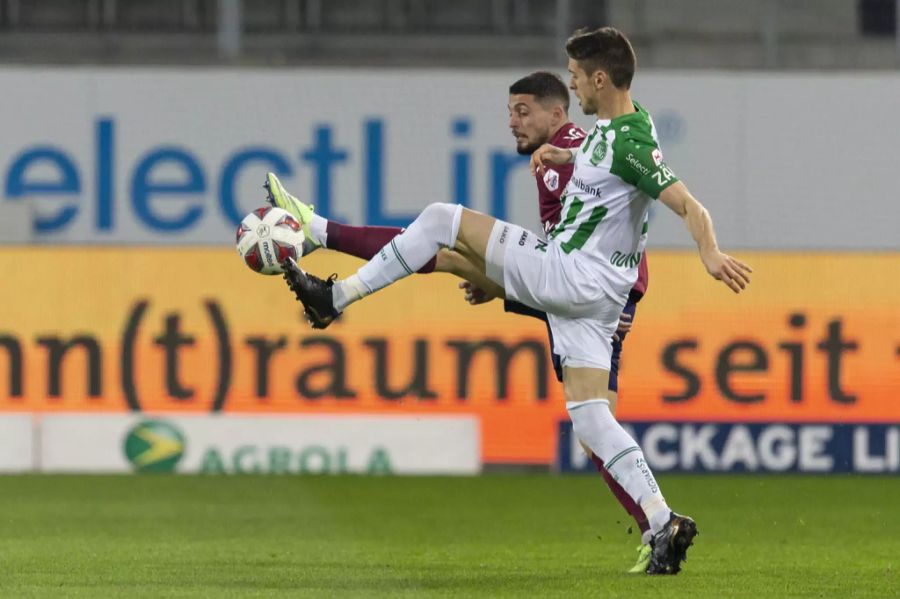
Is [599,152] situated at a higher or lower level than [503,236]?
higher

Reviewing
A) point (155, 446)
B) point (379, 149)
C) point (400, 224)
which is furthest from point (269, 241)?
point (379, 149)

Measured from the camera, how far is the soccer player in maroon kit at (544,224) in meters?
7.23

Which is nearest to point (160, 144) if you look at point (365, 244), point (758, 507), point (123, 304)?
point (123, 304)

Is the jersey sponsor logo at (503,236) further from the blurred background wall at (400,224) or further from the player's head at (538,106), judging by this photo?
the blurred background wall at (400,224)

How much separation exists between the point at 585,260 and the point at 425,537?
261cm

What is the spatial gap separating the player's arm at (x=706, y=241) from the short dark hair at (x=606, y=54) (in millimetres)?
512

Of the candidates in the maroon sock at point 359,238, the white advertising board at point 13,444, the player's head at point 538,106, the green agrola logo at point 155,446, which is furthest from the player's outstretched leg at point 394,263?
the white advertising board at point 13,444

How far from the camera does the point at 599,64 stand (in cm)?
696

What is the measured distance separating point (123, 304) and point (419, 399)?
2286 millimetres

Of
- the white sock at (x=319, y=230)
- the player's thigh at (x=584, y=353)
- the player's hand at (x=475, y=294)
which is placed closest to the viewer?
the player's thigh at (x=584, y=353)

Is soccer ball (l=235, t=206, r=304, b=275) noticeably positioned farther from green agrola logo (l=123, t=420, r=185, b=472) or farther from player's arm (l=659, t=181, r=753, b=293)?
green agrola logo (l=123, t=420, r=185, b=472)

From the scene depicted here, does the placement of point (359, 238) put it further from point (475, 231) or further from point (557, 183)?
point (557, 183)

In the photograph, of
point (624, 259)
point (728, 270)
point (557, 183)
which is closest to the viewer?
point (728, 270)

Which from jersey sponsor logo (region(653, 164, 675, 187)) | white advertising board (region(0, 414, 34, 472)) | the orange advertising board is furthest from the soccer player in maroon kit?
white advertising board (region(0, 414, 34, 472))
